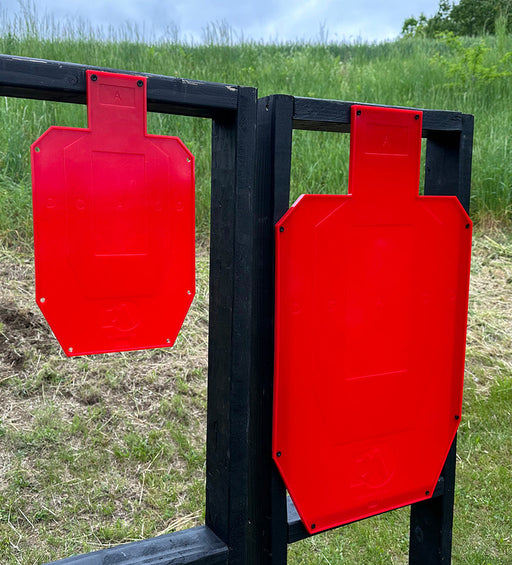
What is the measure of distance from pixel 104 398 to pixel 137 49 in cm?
586

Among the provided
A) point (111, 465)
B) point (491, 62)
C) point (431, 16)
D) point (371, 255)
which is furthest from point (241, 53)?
point (431, 16)

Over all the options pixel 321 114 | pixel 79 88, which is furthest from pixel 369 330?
pixel 79 88

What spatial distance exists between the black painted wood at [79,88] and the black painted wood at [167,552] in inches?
37.6

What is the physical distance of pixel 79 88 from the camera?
1.06 meters

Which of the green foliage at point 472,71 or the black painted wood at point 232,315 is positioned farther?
the green foliage at point 472,71

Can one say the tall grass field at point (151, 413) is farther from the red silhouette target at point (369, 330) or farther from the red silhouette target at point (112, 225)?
the red silhouette target at point (112, 225)

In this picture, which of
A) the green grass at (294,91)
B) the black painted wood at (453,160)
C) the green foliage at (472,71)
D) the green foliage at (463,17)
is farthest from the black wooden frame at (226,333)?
the green foliage at (463,17)

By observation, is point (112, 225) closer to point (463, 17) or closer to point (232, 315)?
point (232, 315)

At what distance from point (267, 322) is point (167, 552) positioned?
0.55 m

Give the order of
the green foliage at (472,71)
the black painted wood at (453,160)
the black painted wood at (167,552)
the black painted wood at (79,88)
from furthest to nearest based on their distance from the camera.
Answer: the green foliage at (472,71) → the black painted wood at (453,160) → the black painted wood at (167,552) → the black painted wood at (79,88)

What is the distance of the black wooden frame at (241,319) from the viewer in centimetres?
123

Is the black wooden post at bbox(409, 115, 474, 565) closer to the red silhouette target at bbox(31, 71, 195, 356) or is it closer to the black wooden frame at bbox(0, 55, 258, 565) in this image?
the black wooden frame at bbox(0, 55, 258, 565)

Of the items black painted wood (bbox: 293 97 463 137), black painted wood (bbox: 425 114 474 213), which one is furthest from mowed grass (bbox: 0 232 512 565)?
black painted wood (bbox: 293 97 463 137)

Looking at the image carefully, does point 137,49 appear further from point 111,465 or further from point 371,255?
point 371,255
